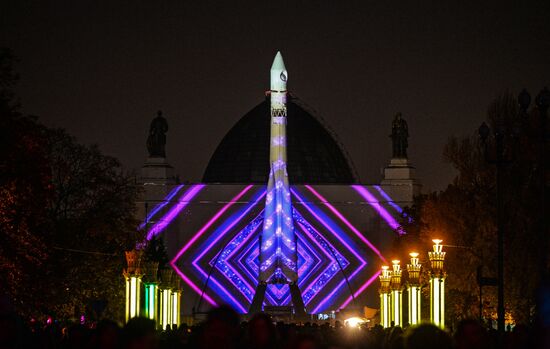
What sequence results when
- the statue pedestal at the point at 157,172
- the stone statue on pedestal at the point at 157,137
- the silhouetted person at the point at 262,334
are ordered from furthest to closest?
the stone statue on pedestal at the point at 157,137 < the statue pedestal at the point at 157,172 < the silhouetted person at the point at 262,334

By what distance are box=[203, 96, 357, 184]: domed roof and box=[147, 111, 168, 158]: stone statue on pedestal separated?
2170 cm

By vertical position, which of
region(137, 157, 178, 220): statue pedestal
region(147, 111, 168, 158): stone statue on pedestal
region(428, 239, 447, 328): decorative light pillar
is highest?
region(147, 111, 168, 158): stone statue on pedestal

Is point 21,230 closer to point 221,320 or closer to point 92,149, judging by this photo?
point 92,149

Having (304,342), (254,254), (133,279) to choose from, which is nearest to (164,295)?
(133,279)

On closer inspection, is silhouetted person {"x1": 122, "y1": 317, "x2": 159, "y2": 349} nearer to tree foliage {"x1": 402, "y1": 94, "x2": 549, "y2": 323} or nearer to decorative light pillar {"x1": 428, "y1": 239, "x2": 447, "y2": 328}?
decorative light pillar {"x1": 428, "y1": 239, "x2": 447, "y2": 328}

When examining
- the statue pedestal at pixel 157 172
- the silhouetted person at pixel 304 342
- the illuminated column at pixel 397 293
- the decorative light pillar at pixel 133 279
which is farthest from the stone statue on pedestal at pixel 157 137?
the silhouetted person at pixel 304 342

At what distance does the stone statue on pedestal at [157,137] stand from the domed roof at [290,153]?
2170cm

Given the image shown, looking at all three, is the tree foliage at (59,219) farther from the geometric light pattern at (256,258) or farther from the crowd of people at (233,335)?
the geometric light pattern at (256,258)

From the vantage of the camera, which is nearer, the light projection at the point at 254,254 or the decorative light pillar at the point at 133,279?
the decorative light pillar at the point at 133,279

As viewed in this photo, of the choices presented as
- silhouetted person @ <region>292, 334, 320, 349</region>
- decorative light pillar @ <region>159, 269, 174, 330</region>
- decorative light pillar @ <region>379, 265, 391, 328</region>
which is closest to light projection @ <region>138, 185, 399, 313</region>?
decorative light pillar @ <region>379, 265, 391, 328</region>

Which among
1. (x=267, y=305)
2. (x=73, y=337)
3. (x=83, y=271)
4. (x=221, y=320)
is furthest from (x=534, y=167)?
(x=267, y=305)

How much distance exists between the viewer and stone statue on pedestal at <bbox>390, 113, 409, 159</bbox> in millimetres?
128250

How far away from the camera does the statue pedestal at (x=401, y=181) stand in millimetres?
127000

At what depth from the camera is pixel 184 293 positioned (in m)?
119
